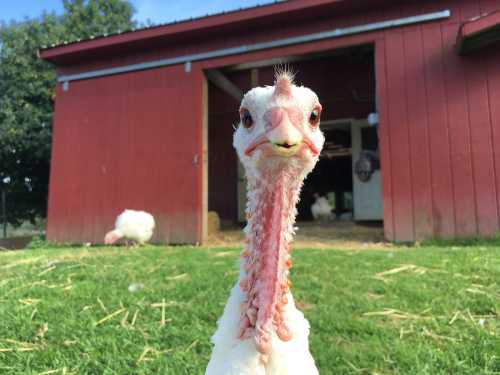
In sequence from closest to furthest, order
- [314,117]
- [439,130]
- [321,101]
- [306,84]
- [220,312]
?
[314,117] → [220,312] → [439,130] → [306,84] → [321,101]

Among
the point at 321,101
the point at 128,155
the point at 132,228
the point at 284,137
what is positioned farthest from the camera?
the point at 321,101

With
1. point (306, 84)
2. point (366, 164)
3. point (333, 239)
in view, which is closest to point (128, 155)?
point (333, 239)

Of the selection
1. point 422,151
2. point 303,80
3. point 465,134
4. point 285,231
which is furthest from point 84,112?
point 285,231

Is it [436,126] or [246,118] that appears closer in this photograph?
[246,118]

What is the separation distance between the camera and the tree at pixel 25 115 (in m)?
12.8

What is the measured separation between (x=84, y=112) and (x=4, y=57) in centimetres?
851

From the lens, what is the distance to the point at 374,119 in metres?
6.63

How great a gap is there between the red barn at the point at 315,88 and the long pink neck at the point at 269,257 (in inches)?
207

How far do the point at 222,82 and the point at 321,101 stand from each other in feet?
8.91

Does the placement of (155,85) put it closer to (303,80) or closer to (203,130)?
(203,130)

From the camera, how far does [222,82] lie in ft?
27.8

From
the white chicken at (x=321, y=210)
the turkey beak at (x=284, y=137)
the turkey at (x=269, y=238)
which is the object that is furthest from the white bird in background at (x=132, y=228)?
the white chicken at (x=321, y=210)

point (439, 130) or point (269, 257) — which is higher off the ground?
point (439, 130)

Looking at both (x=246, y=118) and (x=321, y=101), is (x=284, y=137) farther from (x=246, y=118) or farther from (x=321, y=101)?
(x=321, y=101)
